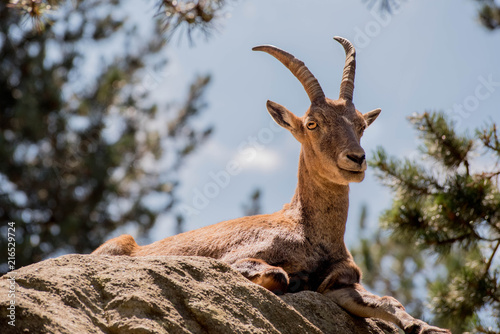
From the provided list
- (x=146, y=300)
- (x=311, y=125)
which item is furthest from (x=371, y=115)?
(x=146, y=300)

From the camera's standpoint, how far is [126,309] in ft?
13.8

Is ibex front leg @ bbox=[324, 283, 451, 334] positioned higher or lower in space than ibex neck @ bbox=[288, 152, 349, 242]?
lower

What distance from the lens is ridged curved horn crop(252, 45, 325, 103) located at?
7258 millimetres

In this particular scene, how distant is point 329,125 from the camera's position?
269 inches

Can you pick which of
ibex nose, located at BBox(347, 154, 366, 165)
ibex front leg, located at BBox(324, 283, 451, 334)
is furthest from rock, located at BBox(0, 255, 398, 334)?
ibex nose, located at BBox(347, 154, 366, 165)

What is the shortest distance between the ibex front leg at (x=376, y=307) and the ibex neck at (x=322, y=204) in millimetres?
754

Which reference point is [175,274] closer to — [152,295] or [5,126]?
[152,295]

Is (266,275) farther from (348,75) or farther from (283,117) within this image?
(348,75)

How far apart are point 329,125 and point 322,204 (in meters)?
0.89

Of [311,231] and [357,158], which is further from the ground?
[357,158]

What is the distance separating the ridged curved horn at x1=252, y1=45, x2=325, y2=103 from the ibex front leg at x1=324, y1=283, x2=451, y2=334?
239 centimetres

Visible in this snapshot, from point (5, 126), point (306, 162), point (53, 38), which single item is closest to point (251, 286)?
point (306, 162)

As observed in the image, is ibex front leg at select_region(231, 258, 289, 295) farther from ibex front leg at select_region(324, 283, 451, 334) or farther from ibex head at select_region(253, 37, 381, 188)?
ibex head at select_region(253, 37, 381, 188)

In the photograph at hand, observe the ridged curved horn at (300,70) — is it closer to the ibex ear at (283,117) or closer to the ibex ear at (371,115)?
the ibex ear at (283,117)
